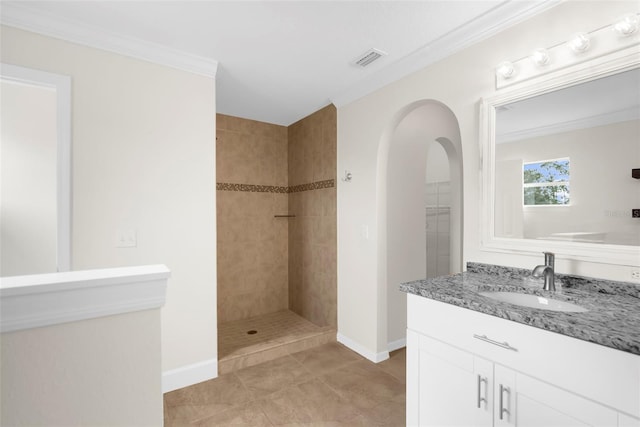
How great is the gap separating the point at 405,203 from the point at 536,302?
1.51 metres

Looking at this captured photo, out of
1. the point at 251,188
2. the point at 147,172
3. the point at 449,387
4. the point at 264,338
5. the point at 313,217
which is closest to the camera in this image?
the point at 449,387

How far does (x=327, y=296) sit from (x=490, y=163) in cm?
209

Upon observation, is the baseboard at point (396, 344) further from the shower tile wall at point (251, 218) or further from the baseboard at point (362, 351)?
the shower tile wall at point (251, 218)

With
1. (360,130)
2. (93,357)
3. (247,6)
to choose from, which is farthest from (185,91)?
(93,357)

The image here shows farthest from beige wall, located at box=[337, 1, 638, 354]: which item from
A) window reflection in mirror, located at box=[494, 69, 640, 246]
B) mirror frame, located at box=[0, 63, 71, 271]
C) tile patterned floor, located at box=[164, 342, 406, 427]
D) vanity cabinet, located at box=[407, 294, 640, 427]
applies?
mirror frame, located at box=[0, 63, 71, 271]

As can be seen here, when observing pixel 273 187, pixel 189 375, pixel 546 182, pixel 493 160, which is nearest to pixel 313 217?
pixel 273 187

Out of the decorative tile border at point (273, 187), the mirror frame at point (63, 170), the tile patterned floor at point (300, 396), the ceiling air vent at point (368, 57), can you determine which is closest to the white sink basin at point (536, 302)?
the tile patterned floor at point (300, 396)

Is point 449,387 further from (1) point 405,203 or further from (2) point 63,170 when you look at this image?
(2) point 63,170

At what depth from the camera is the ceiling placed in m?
1.69

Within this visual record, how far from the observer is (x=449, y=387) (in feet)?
4.62

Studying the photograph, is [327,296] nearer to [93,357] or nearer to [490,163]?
[490,163]

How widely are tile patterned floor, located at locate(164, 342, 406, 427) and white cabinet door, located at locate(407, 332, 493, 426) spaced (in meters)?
0.53

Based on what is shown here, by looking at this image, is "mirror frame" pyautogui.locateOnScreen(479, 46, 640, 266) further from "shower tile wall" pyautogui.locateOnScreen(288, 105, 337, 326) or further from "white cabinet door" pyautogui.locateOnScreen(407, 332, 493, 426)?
"shower tile wall" pyautogui.locateOnScreen(288, 105, 337, 326)

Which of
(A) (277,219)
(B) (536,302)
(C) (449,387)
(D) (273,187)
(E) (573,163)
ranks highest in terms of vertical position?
(D) (273,187)
